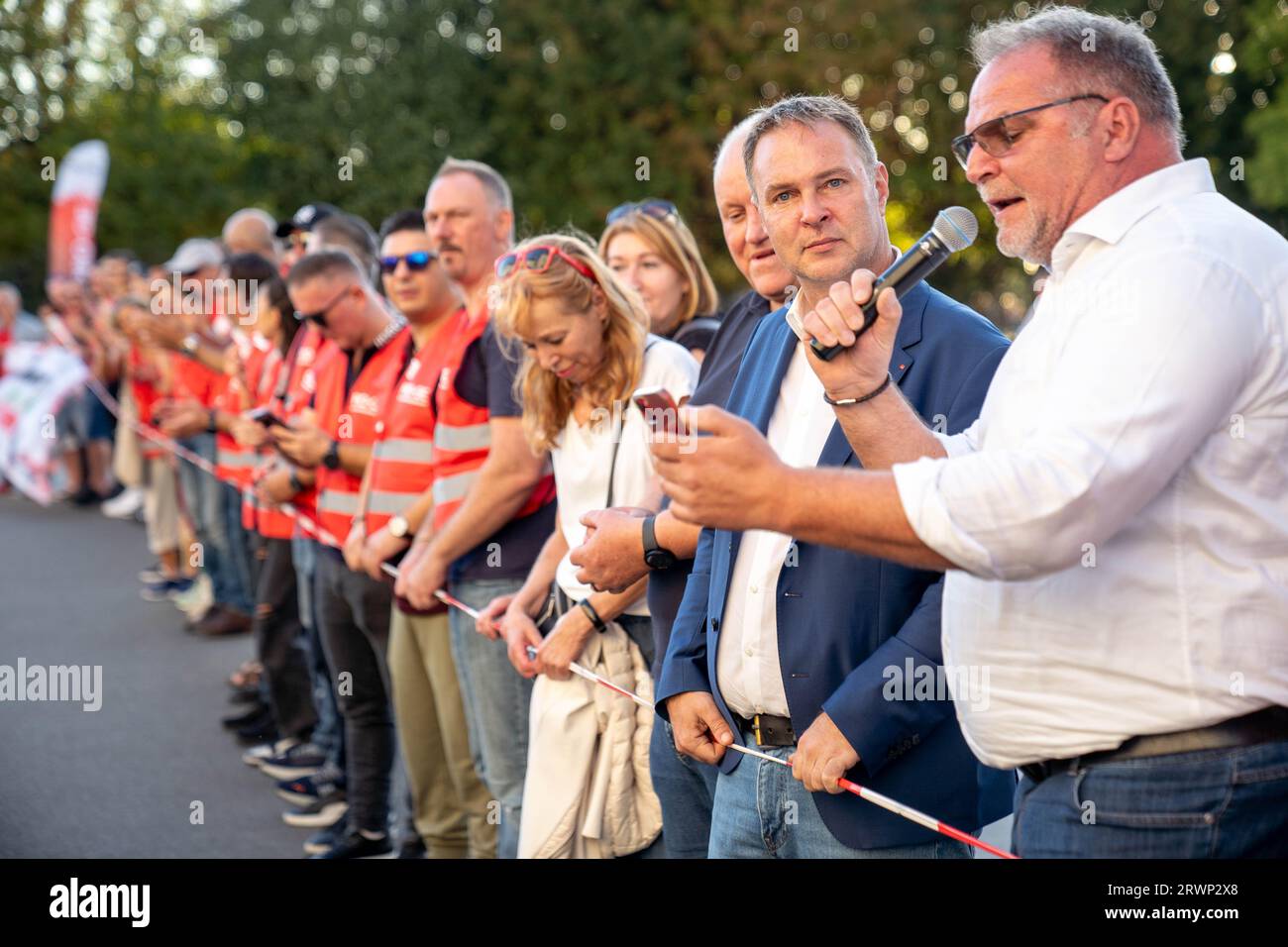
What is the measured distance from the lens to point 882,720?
8.56 ft

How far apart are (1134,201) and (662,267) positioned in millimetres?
2728

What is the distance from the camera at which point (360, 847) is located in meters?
5.41

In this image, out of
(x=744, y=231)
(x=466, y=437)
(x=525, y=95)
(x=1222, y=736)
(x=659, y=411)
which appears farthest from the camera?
(x=525, y=95)

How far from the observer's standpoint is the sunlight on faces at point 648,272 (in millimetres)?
4754

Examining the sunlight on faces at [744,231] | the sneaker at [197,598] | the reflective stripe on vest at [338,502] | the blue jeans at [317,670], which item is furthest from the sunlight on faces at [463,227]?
the sneaker at [197,598]

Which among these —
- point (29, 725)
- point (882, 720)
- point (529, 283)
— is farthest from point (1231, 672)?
point (29, 725)

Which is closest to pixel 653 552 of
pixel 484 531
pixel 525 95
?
pixel 484 531

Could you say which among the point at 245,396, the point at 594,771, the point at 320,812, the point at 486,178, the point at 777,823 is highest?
the point at 486,178

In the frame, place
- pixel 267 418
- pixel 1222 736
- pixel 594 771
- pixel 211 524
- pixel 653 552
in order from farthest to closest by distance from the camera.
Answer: pixel 211 524
pixel 267 418
pixel 594 771
pixel 653 552
pixel 1222 736

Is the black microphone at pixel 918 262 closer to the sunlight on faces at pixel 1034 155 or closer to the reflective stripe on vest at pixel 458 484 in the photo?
the sunlight on faces at pixel 1034 155

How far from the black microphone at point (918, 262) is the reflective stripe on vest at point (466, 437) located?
2614mm

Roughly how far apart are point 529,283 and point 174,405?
446 cm

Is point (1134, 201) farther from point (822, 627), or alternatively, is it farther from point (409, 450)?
point (409, 450)
